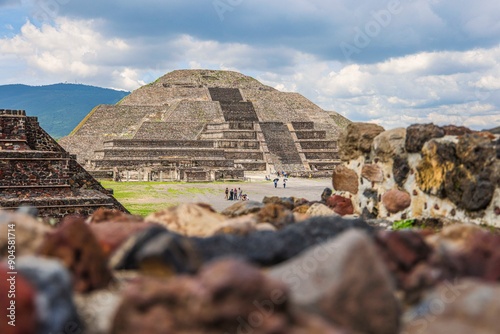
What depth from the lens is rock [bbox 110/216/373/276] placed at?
100 inches

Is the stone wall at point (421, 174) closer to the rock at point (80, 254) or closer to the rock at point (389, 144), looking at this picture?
the rock at point (389, 144)

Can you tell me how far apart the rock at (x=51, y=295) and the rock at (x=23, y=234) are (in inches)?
18.8

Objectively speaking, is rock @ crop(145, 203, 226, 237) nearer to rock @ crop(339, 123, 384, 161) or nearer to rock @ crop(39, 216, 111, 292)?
rock @ crop(39, 216, 111, 292)

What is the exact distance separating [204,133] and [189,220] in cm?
4882

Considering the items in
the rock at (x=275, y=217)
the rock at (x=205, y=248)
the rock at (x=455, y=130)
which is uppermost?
the rock at (x=455, y=130)

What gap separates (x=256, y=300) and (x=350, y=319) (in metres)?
0.45

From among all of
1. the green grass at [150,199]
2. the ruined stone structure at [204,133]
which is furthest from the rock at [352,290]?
the ruined stone structure at [204,133]

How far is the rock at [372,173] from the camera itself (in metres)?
6.28

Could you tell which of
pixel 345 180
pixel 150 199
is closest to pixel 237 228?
pixel 345 180

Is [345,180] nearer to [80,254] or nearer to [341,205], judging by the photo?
[341,205]

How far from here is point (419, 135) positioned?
5637 mm

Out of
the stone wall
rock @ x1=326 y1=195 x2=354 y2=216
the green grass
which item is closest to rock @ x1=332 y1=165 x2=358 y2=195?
the stone wall

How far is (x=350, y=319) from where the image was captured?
225 centimetres

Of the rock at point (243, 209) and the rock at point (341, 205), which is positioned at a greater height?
the rock at point (243, 209)
